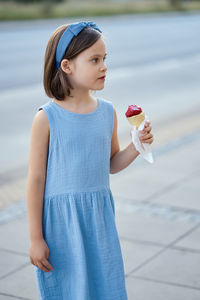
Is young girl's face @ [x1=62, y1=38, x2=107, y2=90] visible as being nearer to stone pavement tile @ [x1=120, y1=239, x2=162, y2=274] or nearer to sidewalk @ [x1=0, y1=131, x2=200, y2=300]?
sidewalk @ [x1=0, y1=131, x2=200, y2=300]

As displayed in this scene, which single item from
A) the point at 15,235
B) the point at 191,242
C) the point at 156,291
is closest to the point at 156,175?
the point at 191,242

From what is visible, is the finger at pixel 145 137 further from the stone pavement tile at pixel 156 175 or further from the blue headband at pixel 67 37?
the stone pavement tile at pixel 156 175

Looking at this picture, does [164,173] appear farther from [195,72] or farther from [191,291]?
[195,72]

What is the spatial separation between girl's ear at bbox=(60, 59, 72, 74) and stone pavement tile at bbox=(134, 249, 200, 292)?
5.79ft

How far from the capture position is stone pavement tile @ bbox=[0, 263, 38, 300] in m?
3.66

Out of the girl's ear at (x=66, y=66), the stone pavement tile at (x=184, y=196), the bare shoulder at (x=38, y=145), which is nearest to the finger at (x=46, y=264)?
the bare shoulder at (x=38, y=145)

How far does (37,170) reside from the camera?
2543mm

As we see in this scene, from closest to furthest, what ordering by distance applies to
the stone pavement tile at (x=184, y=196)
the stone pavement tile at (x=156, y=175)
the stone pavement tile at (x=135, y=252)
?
1. the stone pavement tile at (x=135, y=252)
2. the stone pavement tile at (x=184, y=196)
3. the stone pavement tile at (x=156, y=175)

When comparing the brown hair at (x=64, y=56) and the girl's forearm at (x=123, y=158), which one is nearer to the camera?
the brown hair at (x=64, y=56)

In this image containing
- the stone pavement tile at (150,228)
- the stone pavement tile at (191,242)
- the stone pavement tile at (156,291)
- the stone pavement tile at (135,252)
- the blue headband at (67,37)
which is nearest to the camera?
the blue headband at (67,37)

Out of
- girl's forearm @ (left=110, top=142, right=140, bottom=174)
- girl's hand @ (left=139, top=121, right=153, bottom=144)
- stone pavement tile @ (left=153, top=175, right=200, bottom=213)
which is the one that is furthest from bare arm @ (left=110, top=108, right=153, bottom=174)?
stone pavement tile @ (left=153, top=175, right=200, bottom=213)

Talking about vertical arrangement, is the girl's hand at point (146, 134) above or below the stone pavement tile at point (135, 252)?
above

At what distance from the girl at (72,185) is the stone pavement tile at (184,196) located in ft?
9.03

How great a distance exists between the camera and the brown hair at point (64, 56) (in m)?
2.50
